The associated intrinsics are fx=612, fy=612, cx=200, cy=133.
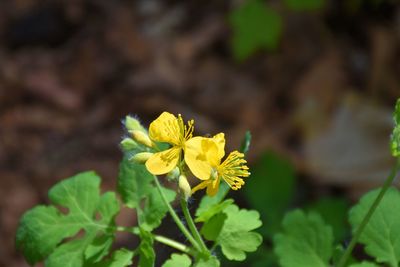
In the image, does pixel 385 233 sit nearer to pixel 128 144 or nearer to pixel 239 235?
pixel 239 235

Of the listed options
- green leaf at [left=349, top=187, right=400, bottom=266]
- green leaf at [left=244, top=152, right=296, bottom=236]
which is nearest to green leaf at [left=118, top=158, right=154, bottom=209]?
green leaf at [left=349, top=187, right=400, bottom=266]

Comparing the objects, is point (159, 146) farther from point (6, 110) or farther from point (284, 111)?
point (6, 110)

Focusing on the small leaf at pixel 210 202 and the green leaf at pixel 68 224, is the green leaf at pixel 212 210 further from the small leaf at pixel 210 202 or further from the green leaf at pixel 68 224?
the green leaf at pixel 68 224

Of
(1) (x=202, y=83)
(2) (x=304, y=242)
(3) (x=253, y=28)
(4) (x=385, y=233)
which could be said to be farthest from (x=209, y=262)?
(3) (x=253, y=28)

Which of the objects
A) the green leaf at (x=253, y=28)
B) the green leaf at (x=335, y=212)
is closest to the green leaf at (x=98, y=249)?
the green leaf at (x=335, y=212)

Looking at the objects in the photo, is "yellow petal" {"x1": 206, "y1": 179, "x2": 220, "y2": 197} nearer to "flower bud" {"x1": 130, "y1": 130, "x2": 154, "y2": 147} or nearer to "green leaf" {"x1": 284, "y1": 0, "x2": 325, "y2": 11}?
"flower bud" {"x1": 130, "y1": 130, "x2": 154, "y2": 147}
